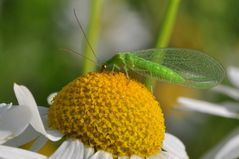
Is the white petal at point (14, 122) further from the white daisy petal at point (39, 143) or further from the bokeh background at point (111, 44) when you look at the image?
the bokeh background at point (111, 44)

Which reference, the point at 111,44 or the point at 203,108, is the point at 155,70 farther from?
the point at 111,44

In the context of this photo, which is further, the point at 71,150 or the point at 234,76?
the point at 234,76

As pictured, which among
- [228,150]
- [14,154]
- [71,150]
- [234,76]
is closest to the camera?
[14,154]

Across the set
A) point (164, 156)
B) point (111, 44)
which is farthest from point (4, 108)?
point (111, 44)

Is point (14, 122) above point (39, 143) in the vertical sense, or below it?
above

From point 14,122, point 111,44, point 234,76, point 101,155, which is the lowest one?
point 111,44

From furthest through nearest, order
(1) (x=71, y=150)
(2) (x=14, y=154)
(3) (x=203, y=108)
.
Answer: (3) (x=203, y=108) < (1) (x=71, y=150) < (2) (x=14, y=154)
